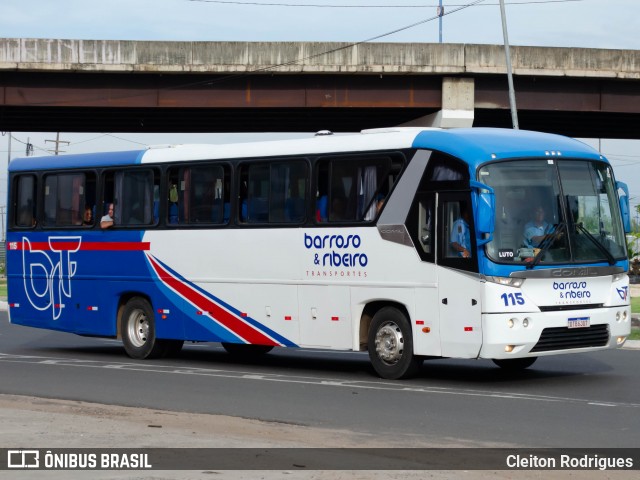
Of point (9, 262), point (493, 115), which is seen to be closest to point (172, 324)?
point (9, 262)

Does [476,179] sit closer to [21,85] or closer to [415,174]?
[415,174]

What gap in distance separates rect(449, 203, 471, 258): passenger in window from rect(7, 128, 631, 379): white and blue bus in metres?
0.02

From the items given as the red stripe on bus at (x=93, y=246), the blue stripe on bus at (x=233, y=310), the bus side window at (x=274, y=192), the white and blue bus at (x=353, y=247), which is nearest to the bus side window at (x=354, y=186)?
the white and blue bus at (x=353, y=247)

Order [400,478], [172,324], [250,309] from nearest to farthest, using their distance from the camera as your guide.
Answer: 1. [400,478]
2. [250,309]
3. [172,324]

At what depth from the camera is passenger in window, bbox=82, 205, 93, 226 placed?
71.8 feet

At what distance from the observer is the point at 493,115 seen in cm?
4688

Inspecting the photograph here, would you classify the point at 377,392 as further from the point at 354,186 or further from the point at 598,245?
the point at 598,245

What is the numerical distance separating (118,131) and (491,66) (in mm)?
16722

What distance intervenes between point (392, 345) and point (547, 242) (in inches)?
98.5

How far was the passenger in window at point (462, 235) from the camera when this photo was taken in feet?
52.2

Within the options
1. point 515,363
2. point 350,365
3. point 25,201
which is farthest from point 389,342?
point 25,201

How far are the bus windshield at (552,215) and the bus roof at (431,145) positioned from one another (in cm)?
17

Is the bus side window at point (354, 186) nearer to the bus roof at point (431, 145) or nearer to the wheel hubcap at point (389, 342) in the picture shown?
the bus roof at point (431, 145)

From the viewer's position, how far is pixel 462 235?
16.0 metres
